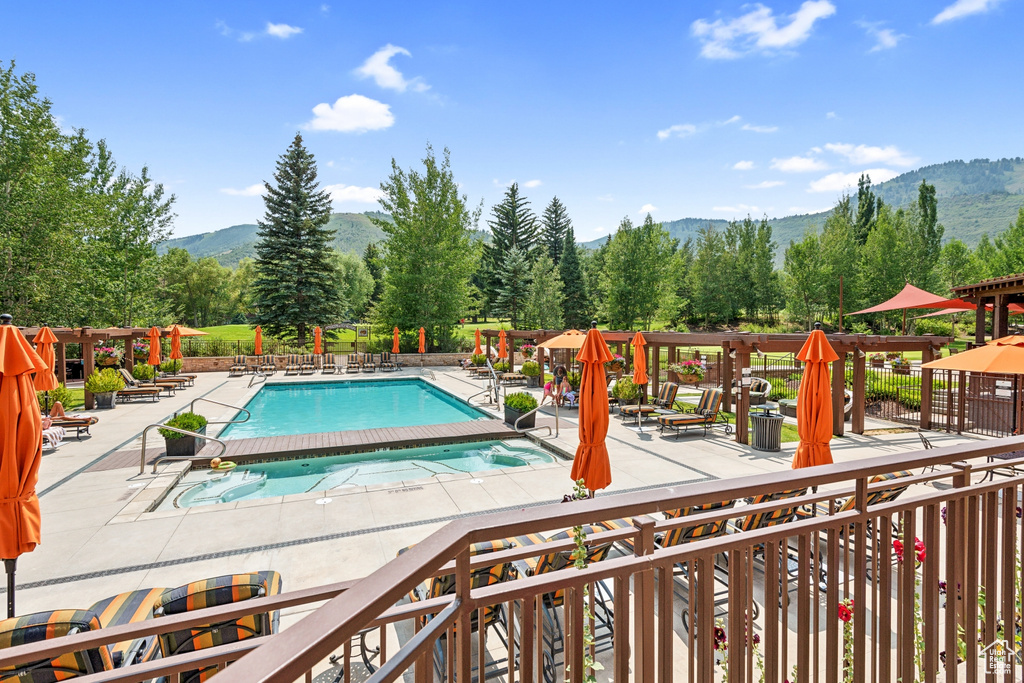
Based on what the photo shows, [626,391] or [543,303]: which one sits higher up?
[543,303]

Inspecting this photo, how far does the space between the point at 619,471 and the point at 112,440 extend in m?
11.0

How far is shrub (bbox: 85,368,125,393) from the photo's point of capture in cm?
1458

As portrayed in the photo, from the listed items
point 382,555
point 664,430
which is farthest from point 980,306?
point 382,555

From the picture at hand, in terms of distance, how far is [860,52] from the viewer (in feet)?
38.1

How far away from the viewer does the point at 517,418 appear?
12.2 meters

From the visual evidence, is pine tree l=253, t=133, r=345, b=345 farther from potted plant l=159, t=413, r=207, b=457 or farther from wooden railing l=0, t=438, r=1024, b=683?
wooden railing l=0, t=438, r=1024, b=683

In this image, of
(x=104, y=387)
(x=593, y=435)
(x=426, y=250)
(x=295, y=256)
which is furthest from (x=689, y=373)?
(x=295, y=256)

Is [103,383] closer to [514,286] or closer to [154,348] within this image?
[154,348]

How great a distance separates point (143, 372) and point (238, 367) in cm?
691

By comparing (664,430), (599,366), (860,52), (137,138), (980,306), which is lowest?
(664,430)

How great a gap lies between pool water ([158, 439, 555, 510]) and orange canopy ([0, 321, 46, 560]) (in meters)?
3.67

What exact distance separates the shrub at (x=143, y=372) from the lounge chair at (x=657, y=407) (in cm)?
1648

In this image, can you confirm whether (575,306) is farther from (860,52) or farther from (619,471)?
(619,471)

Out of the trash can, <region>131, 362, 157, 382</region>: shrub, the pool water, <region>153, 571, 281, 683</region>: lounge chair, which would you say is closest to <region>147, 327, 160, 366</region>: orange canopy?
<region>131, 362, 157, 382</region>: shrub
